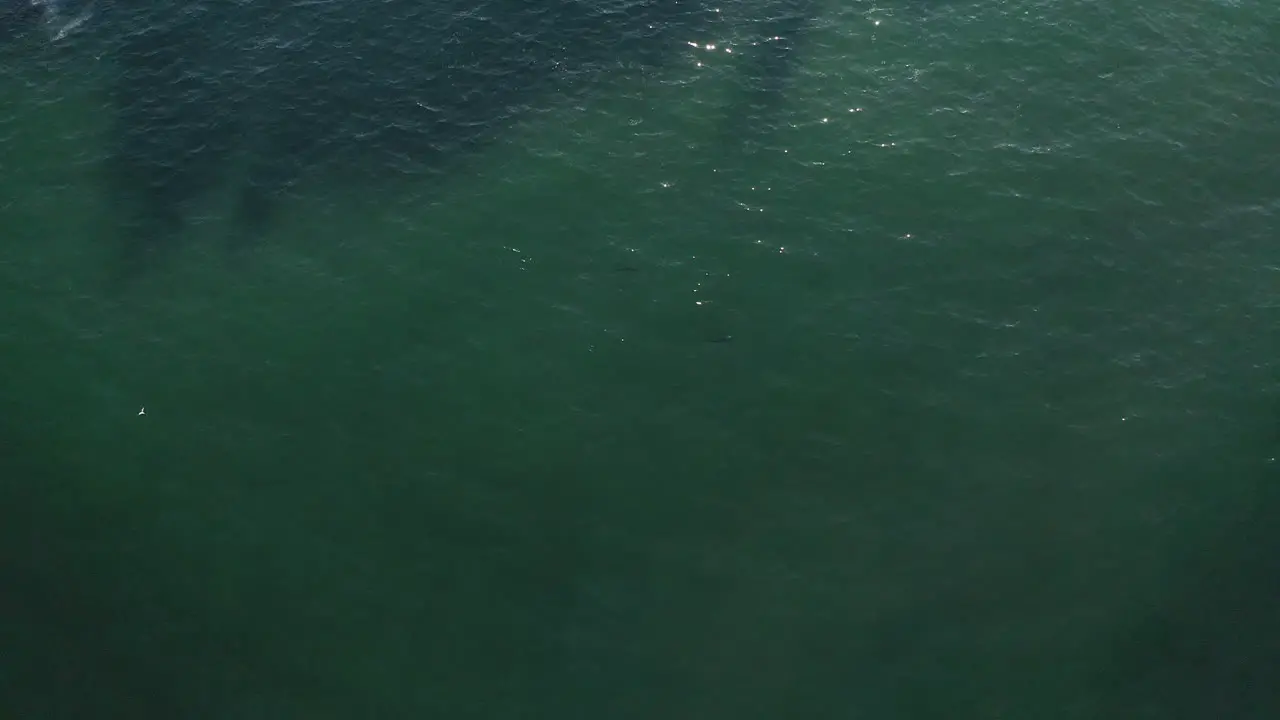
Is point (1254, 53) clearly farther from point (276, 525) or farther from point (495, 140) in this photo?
point (276, 525)

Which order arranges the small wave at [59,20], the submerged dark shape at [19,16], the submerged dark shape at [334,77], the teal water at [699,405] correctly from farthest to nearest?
1. the submerged dark shape at [19,16]
2. the small wave at [59,20]
3. the submerged dark shape at [334,77]
4. the teal water at [699,405]

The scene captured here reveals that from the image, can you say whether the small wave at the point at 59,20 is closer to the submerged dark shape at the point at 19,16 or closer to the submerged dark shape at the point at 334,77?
the submerged dark shape at the point at 19,16

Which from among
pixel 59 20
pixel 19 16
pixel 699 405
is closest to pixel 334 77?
pixel 59 20

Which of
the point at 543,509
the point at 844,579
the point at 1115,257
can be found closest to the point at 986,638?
the point at 844,579

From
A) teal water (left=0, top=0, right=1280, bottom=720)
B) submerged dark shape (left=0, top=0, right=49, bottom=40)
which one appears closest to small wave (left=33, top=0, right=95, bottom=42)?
submerged dark shape (left=0, top=0, right=49, bottom=40)

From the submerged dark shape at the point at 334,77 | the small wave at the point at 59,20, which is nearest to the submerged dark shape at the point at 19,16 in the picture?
the small wave at the point at 59,20

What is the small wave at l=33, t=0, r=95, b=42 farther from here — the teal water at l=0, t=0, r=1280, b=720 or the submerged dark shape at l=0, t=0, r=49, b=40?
the teal water at l=0, t=0, r=1280, b=720
